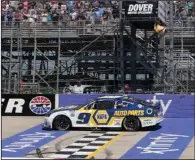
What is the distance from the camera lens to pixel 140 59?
20562 mm

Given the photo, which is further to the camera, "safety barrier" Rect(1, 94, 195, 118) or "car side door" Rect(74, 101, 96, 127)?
Result: "safety barrier" Rect(1, 94, 195, 118)

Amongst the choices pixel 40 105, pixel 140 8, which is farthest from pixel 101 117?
pixel 140 8

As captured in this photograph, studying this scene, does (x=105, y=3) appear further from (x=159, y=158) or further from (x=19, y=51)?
(x=159, y=158)

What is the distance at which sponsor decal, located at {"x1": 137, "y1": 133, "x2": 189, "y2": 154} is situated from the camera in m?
9.98

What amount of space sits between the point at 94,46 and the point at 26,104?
20.3ft

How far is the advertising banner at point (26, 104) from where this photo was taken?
18391 millimetres

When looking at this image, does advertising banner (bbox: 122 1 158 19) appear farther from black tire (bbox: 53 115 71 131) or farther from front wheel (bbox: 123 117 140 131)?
black tire (bbox: 53 115 71 131)

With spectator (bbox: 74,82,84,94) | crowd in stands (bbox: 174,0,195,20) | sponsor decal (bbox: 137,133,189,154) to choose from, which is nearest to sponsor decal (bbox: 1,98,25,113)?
spectator (bbox: 74,82,84,94)

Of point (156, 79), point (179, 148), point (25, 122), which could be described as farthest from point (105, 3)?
point (179, 148)

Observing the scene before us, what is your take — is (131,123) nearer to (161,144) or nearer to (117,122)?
(117,122)

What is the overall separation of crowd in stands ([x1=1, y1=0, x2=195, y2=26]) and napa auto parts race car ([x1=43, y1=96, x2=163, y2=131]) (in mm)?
7433

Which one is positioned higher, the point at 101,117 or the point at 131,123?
the point at 101,117

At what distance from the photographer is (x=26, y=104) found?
1856 cm

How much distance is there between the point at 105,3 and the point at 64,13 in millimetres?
2092
